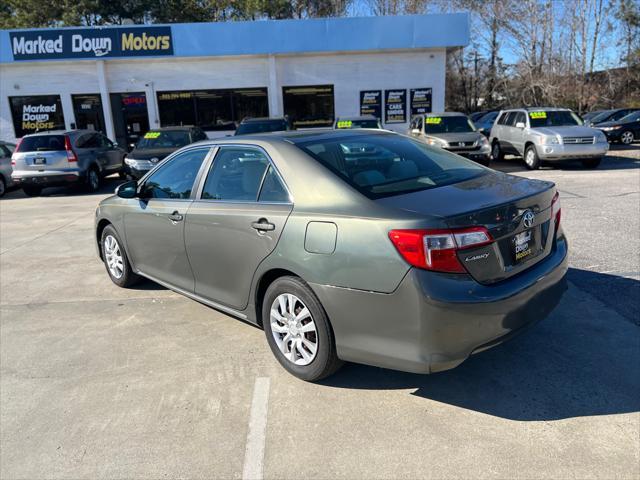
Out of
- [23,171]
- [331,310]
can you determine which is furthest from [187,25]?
[331,310]

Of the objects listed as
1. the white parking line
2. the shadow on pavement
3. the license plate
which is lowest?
the white parking line

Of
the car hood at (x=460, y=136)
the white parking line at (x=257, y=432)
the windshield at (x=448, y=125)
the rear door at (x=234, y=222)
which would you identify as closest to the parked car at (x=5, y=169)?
the windshield at (x=448, y=125)

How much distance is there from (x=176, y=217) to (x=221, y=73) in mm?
17486

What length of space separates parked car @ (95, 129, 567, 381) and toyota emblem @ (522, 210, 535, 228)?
0.04 feet

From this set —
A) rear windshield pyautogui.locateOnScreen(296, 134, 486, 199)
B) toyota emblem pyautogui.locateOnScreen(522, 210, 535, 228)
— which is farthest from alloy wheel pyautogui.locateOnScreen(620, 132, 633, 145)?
toyota emblem pyautogui.locateOnScreen(522, 210, 535, 228)

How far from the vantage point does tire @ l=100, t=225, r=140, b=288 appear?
5379mm

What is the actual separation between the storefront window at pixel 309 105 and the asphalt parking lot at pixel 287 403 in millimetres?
16829

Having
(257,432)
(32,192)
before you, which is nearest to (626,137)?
(32,192)

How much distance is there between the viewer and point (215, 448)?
2828mm

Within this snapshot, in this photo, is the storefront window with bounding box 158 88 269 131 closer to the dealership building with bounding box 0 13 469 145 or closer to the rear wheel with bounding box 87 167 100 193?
the dealership building with bounding box 0 13 469 145

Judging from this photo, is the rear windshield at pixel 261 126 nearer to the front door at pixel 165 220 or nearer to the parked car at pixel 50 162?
the parked car at pixel 50 162

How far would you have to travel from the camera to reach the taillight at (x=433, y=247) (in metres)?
2.67

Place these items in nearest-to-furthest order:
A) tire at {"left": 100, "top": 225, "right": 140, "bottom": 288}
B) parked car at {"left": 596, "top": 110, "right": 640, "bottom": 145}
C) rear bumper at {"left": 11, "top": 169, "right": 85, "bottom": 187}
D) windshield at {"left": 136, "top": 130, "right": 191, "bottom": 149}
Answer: tire at {"left": 100, "top": 225, "right": 140, "bottom": 288}, rear bumper at {"left": 11, "top": 169, "right": 85, "bottom": 187}, windshield at {"left": 136, "top": 130, "right": 191, "bottom": 149}, parked car at {"left": 596, "top": 110, "right": 640, "bottom": 145}

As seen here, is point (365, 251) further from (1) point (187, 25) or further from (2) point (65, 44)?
(2) point (65, 44)
